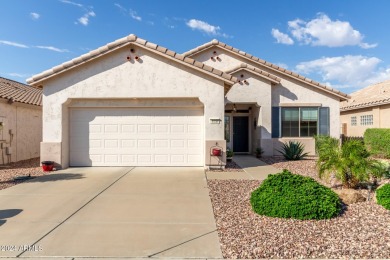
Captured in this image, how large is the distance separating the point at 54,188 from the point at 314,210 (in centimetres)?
703

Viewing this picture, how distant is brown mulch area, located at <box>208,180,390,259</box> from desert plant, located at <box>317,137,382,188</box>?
949mm

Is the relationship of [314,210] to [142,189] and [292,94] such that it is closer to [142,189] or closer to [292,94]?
[142,189]

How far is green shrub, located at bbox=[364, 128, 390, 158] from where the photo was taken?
14789mm

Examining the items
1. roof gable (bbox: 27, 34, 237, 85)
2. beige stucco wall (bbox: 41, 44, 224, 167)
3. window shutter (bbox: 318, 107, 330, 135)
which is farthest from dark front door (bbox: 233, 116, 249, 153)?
roof gable (bbox: 27, 34, 237, 85)

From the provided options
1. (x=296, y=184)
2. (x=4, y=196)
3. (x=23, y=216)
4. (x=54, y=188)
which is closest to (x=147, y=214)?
(x=23, y=216)

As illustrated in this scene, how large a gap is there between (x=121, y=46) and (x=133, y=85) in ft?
5.44

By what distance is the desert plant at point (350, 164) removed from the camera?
6.56 meters

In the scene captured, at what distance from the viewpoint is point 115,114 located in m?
11.1

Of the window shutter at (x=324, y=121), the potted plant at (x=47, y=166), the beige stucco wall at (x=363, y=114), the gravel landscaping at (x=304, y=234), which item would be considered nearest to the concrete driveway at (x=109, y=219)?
the gravel landscaping at (x=304, y=234)

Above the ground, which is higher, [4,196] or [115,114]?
[115,114]

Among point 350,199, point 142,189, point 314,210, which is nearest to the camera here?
point 314,210

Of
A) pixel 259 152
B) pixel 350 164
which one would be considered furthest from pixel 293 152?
pixel 350 164

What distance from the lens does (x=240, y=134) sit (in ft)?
53.6

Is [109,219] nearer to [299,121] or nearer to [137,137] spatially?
[137,137]
